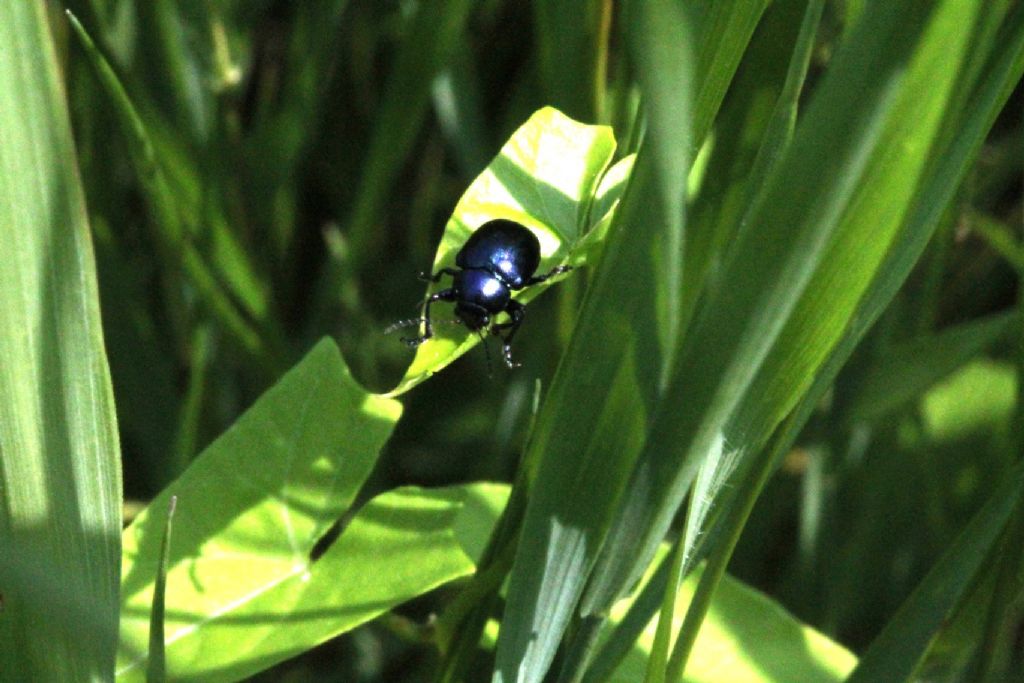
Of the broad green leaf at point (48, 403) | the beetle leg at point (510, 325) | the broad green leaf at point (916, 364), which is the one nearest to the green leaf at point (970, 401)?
the broad green leaf at point (916, 364)

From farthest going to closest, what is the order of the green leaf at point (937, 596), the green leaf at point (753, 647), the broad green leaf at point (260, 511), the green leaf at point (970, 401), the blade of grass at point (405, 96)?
the green leaf at point (970, 401), the blade of grass at point (405, 96), the green leaf at point (753, 647), the broad green leaf at point (260, 511), the green leaf at point (937, 596)

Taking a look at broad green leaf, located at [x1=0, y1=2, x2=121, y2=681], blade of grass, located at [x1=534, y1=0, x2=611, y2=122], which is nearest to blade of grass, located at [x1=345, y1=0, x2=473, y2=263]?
blade of grass, located at [x1=534, y1=0, x2=611, y2=122]

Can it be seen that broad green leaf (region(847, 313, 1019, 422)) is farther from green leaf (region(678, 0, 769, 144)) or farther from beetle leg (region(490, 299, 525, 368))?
green leaf (region(678, 0, 769, 144))

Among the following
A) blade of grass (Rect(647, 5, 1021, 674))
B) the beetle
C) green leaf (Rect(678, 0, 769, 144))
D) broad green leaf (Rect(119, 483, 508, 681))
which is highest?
green leaf (Rect(678, 0, 769, 144))

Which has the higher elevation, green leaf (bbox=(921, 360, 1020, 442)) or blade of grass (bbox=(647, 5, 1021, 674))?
blade of grass (bbox=(647, 5, 1021, 674))

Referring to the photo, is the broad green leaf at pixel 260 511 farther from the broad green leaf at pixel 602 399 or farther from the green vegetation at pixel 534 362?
the broad green leaf at pixel 602 399

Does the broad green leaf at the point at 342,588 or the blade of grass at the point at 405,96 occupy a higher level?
the blade of grass at the point at 405,96

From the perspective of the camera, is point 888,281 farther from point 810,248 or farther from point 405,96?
point 405,96

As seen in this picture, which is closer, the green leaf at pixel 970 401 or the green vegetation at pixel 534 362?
the green vegetation at pixel 534 362
